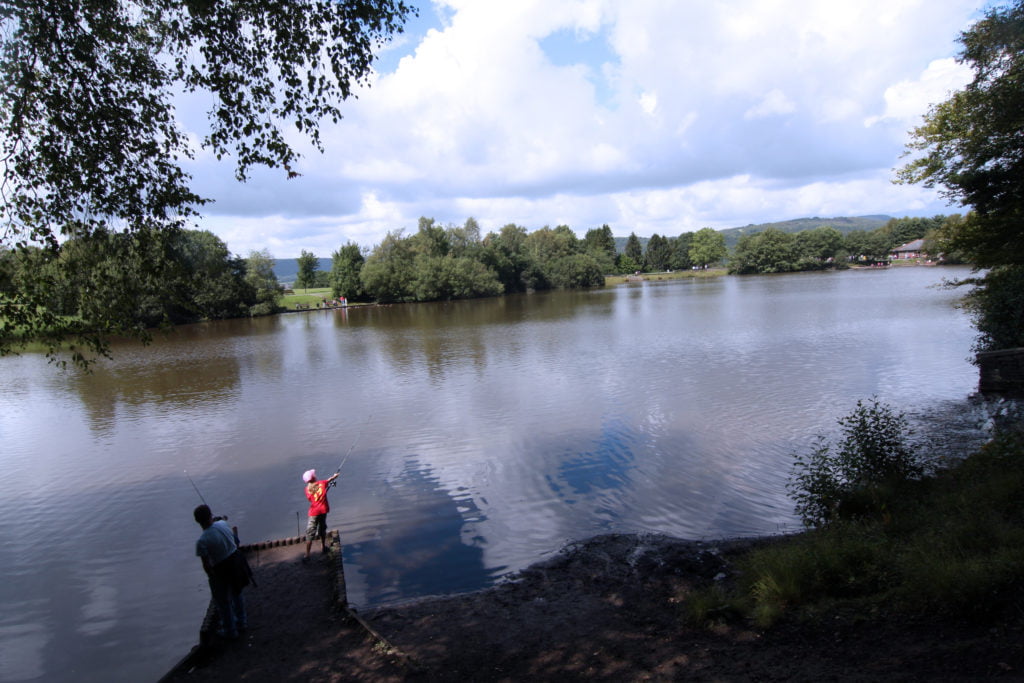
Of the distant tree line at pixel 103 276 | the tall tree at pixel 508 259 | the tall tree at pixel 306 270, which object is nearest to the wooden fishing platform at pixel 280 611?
the distant tree line at pixel 103 276

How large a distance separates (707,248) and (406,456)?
560ft

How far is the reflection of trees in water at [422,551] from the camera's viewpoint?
9125 mm

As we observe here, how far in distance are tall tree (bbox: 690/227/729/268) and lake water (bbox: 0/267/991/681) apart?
5708 inches

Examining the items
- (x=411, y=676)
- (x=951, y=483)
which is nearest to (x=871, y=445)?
(x=951, y=483)

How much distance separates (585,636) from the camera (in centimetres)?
663

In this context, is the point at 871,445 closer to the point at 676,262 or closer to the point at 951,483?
the point at 951,483

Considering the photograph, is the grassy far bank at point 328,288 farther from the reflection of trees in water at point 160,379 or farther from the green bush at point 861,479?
the green bush at point 861,479

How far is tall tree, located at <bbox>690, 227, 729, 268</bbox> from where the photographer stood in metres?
173

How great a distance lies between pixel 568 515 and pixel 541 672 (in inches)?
211

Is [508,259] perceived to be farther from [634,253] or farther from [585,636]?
[585,636]

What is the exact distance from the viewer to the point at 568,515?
36.8ft

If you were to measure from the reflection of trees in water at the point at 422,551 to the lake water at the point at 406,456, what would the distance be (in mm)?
50

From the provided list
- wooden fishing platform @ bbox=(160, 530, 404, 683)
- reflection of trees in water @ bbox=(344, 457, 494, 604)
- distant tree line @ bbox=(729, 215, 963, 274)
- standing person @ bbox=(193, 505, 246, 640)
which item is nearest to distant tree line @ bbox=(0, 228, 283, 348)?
standing person @ bbox=(193, 505, 246, 640)

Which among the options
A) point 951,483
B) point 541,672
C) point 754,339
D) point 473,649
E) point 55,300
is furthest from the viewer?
point 754,339
